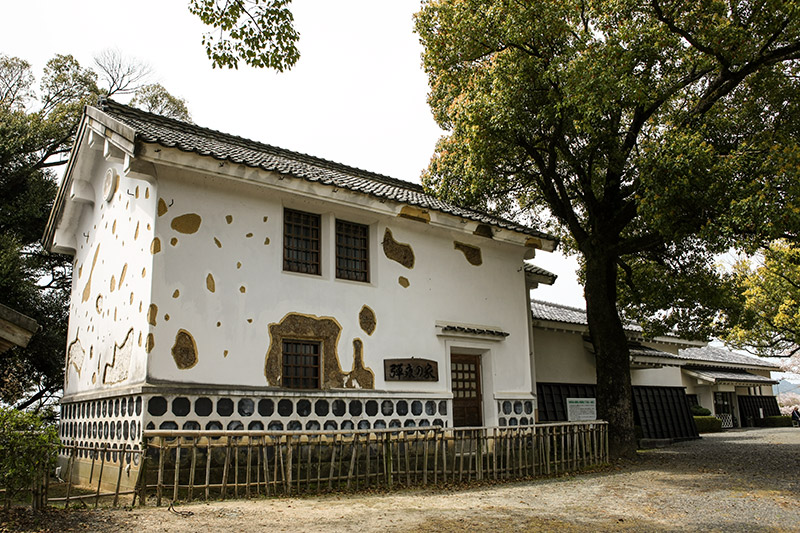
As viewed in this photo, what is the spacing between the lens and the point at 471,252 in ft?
47.3

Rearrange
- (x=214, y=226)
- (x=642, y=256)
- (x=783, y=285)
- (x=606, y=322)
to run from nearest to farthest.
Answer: (x=214, y=226)
(x=606, y=322)
(x=642, y=256)
(x=783, y=285)

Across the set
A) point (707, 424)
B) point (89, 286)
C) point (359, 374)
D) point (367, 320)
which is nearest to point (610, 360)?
point (367, 320)

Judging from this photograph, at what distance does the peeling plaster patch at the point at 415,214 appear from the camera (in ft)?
41.5

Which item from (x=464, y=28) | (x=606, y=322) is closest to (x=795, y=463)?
(x=606, y=322)

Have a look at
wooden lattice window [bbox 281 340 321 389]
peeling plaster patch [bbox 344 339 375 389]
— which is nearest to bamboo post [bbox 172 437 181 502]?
wooden lattice window [bbox 281 340 321 389]

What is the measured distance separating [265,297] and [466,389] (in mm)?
5318

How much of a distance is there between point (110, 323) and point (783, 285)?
2675 cm

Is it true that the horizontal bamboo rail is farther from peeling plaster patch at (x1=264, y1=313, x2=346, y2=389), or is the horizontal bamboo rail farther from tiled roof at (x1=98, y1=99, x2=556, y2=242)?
tiled roof at (x1=98, y1=99, x2=556, y2=242)

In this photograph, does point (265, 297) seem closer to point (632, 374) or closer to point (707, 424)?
point (632, 374)

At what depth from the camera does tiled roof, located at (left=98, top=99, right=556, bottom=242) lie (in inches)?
423

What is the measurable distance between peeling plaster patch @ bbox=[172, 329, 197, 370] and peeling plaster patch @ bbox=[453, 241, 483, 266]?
6.40m

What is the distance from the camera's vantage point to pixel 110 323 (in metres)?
11.6

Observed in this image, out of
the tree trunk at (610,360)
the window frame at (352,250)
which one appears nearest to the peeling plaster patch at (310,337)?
the window frame at (352,250)

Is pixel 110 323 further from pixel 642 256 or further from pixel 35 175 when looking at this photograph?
pixel 642 256
